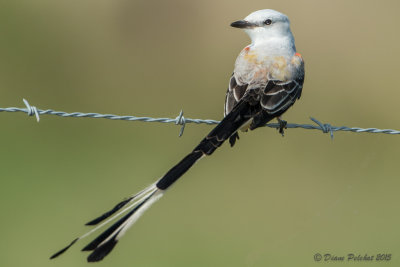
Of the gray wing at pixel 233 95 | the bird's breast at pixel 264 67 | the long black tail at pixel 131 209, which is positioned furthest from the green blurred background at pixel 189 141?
the long black tail at pixel 131 209

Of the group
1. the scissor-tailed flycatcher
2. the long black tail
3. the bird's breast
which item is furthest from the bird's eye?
the long black tail

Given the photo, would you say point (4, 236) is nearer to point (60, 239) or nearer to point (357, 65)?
point (60, 239)

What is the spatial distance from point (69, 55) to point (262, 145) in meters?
3.17

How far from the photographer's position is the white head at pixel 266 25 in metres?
6.48

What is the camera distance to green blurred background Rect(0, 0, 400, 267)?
24.6 feet

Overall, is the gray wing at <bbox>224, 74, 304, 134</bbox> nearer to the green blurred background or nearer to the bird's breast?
the bird's breast

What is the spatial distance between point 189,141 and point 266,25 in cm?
254

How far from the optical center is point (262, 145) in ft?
29.7

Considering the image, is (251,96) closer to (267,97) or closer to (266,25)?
(267,97)

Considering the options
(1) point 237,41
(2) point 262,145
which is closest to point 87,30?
(1) point 237,41

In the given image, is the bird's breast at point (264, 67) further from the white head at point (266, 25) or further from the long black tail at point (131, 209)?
the long black tail at point (131, 209)

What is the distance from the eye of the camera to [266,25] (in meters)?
6.51

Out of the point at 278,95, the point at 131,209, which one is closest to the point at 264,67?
the point at 278,95

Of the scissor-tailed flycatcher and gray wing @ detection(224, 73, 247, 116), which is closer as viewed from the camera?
the scissor-tailed flycatcher
